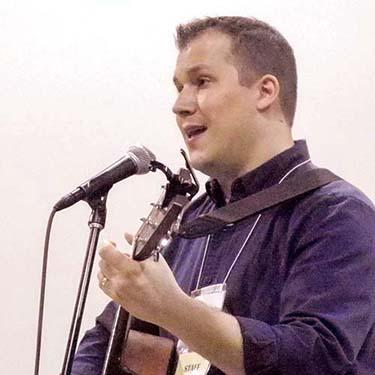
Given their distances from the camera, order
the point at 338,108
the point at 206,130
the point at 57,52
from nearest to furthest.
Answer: the point at 206,130 → the point at 338,108 → the point at 57,52

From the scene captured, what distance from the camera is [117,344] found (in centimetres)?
150

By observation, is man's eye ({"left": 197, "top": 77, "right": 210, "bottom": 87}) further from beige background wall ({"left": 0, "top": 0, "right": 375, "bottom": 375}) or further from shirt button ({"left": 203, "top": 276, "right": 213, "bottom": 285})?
beige background wall ({"left": 0, "top": 0, "right": 375, "bottom": 375})

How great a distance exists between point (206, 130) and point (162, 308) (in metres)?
0.52

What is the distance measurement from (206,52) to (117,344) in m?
0.58

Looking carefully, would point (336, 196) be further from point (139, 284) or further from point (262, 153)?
point (139, 284)

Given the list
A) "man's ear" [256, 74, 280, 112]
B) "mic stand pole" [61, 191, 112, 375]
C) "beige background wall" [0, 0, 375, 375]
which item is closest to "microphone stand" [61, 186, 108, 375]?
"mic stand pole" [61, 191, 112, 375]

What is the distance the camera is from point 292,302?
127cm

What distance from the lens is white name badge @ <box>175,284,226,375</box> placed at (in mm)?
1363

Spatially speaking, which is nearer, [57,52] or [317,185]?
[317,185]

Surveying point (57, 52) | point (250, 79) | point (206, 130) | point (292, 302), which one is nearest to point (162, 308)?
point (292, 302)

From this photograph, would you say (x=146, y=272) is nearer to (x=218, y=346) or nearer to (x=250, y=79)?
(x=218, y=346)

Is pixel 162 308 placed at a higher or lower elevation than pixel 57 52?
lower

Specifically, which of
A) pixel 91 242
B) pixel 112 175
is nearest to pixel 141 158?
pixel 112 175

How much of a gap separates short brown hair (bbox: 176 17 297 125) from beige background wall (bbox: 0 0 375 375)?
0.60 metres
